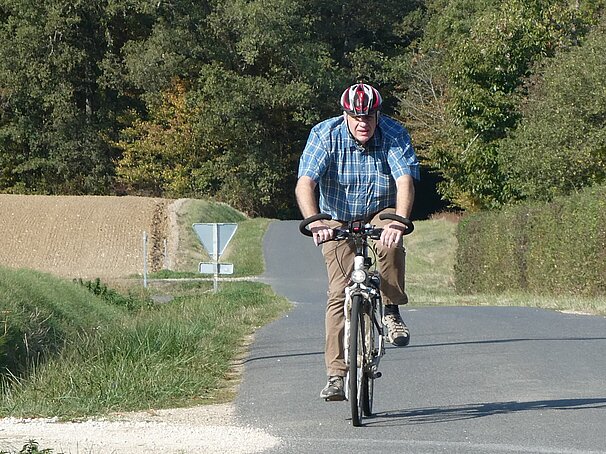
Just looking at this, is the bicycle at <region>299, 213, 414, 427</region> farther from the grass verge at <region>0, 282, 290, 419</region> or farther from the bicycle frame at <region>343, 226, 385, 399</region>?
the grass verge at <region>0, 282, 290, 419</region>

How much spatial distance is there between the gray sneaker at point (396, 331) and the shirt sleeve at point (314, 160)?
3.53 feet

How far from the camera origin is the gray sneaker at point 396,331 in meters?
7.67

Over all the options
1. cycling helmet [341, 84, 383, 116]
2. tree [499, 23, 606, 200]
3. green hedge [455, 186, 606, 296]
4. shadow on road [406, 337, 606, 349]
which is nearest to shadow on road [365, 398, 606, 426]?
cycling helmet [341, 84, 383, 116]

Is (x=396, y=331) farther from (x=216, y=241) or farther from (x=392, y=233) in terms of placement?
(x=216, y=241)

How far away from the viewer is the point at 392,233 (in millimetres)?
7113

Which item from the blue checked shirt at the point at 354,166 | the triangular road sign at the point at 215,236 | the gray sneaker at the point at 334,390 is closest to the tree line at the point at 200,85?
the triangular road sign at the point at 215,236

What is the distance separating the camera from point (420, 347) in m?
12.0

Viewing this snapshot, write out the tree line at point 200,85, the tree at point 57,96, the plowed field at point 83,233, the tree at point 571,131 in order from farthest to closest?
the tree at point 57,96
the tree line at point 200,85
the plowed field at point 83,233
the tree at point 571,131

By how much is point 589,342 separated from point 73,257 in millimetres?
37572

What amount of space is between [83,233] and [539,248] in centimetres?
2884

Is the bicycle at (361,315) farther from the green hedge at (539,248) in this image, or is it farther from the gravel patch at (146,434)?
the green hedge at (539,248)

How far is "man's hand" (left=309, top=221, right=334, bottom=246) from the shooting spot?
7082 millimetres

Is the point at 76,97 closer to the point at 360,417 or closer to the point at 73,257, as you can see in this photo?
the point at 73,257

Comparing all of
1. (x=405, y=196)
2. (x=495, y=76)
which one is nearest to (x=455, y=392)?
(x=405, y=196)
